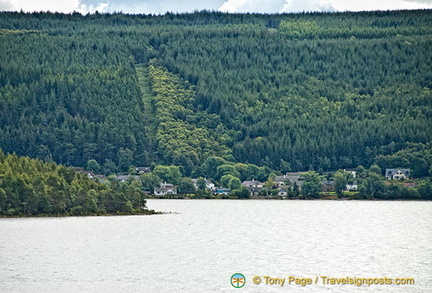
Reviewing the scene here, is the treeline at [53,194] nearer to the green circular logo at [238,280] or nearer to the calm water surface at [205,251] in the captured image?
the calm water surface at [205,251]

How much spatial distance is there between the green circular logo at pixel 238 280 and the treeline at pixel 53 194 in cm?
4813

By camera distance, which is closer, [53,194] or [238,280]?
[238,280]

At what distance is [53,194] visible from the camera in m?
130

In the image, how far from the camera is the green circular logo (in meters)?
80.0

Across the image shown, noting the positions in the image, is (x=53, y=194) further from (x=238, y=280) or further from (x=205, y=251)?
(x=238, y=280)

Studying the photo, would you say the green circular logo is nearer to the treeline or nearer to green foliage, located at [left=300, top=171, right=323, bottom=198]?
the treeline

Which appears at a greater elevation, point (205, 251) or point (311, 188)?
point (205, 251)

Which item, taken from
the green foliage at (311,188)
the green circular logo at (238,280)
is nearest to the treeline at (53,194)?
the green circular logo at (238,280)

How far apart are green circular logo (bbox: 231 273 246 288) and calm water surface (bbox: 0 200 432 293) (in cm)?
49

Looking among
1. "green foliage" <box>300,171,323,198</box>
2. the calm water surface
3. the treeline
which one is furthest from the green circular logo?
"green foliage" <box>300,171,323,198</box>

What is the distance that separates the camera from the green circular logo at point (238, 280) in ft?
262

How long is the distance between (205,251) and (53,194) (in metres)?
33.8

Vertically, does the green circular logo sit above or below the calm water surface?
above

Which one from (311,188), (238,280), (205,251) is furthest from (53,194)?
(311,188)
